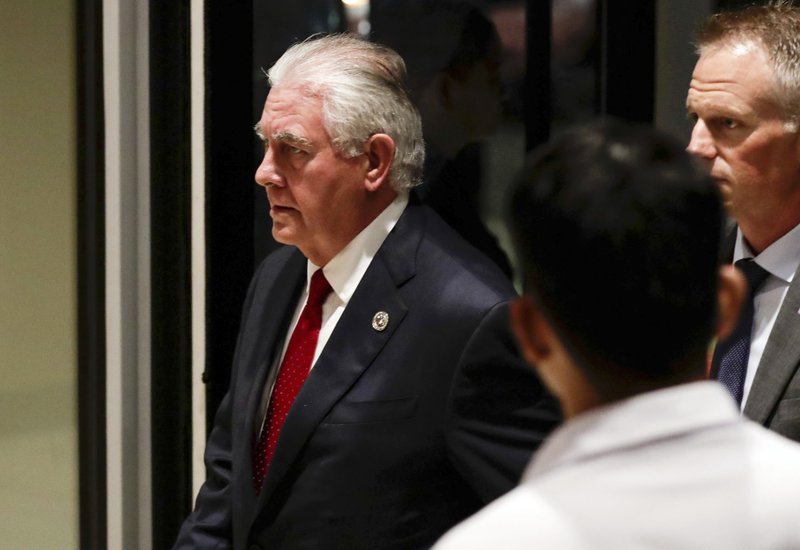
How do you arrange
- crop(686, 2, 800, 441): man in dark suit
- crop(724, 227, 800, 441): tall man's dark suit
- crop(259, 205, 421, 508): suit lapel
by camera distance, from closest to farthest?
crop(724, 227, 800, 441): tall man's dark suit
crop(686, 2, 800, 441): man in dark suit
crop(259, 205, 421, 508): suit lapel

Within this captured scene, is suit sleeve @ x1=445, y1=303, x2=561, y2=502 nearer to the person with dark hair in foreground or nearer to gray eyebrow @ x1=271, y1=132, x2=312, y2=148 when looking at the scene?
gray eyebrow @ x1=271, y1=132, x2=312, y2=148

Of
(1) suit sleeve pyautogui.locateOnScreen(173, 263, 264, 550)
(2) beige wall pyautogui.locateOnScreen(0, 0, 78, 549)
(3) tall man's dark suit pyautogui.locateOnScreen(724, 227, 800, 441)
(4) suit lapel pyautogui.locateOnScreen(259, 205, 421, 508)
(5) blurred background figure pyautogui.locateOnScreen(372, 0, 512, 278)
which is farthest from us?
(2) beige wall pyautogui.locateOnScreen(0, 0, 78, 549)

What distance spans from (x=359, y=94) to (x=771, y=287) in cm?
72

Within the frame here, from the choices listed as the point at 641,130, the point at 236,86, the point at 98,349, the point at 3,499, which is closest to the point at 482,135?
the point at 236,86

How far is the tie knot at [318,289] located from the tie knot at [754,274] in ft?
2.21

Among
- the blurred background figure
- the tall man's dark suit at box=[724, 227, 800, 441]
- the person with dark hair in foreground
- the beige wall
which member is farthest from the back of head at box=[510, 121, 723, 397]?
the beige wall

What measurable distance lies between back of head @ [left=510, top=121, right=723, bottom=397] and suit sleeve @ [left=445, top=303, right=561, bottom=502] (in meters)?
0.83

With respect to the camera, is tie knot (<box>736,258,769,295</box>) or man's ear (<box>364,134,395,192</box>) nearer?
tie knot (<box>736,258,769,295</box>)

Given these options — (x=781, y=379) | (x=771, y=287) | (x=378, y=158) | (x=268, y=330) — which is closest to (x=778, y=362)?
(x=781, y=379)

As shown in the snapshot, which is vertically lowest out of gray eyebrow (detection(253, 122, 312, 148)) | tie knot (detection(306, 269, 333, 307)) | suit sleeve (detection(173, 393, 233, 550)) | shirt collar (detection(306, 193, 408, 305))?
suit sleeve (detection(173, 393, 233, 550))

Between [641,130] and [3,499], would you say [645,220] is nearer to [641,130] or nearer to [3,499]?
[641,130]

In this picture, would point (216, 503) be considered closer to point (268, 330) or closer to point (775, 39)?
point (268, 330)

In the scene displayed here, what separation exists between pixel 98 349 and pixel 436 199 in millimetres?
970

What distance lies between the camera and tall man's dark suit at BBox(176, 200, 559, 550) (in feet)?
5.57
